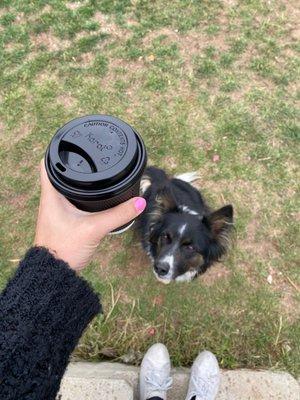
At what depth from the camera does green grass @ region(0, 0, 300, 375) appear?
3.31m

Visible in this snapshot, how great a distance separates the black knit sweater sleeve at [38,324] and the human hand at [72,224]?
101 mm

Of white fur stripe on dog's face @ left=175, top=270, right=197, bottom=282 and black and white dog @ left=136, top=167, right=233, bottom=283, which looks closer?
black and white dog @ left=136, top=167, right=233, bottom=283

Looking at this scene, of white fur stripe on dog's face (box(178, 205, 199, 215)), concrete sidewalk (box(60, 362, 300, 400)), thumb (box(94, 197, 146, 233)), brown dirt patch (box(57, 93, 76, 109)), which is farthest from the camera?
brown dirt patch (box(57, 93, 76, 109))

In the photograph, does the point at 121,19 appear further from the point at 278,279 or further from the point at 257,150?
the point at 278,279

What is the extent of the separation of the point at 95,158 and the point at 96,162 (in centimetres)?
2

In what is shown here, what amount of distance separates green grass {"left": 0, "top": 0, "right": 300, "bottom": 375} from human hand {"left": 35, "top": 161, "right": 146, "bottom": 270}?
67.9 inches

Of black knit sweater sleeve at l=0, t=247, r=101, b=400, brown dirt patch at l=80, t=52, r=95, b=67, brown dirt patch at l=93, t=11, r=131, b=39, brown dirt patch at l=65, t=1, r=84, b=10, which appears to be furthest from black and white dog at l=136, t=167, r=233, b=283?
brown dirt patch at l=65, t=1, r=84, b=10

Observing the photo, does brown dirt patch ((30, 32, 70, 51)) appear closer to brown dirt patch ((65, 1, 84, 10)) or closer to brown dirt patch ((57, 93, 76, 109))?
brown dirt patch ((65, 1, 84, 10))

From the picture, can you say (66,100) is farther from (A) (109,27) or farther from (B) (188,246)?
(B) (188,246)

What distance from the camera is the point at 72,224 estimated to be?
1.71 m

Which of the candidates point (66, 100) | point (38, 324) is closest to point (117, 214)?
point (38, 324)

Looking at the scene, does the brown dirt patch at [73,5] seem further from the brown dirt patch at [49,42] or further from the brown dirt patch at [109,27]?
the brown dirt patch at [49,42]

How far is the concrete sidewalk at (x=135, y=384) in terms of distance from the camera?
109 inches

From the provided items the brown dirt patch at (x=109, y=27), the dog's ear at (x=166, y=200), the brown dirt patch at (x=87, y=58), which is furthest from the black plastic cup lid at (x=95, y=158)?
the brown dirt patch at (x=109, y=27)
